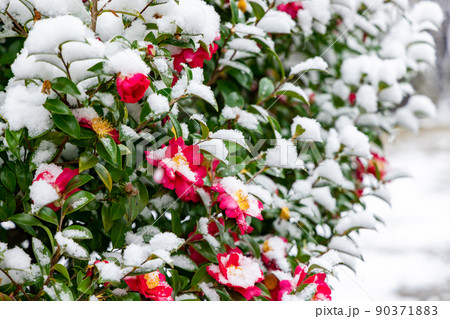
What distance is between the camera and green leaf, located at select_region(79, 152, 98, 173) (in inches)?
32.9

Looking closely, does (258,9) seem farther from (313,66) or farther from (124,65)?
(124,65)

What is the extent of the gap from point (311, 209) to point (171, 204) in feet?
1.40

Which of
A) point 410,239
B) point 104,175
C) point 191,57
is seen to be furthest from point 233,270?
point 410,239

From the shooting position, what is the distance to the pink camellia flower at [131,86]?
76 cm

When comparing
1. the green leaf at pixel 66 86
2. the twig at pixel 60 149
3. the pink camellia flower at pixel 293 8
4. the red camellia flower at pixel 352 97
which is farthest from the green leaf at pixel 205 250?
the red camellia flower at pixel 352 97

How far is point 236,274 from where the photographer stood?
38.9 inches

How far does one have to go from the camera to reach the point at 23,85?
863mm

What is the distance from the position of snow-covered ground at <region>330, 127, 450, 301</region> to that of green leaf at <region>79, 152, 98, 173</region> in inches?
25.2

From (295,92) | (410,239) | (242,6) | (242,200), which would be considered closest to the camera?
(242,200)

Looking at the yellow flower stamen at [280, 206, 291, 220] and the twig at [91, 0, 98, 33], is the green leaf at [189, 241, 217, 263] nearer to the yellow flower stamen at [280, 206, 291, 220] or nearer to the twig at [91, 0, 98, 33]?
the yellow flower stamen at [280, 206, 291, 220]

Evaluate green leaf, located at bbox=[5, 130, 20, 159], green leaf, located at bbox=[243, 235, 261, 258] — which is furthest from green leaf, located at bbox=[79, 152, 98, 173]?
green leaf, located at bbox=[243, 235, 261, 258]

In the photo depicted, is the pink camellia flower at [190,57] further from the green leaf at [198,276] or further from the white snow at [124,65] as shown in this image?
the green leaf at [198,276]

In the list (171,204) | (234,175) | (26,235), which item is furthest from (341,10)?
(26,235)

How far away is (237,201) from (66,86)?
0.39m
